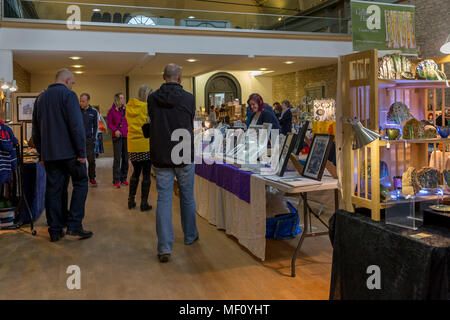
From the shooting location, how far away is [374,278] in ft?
6.70

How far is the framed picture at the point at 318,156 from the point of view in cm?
314

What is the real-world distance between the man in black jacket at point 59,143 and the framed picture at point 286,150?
73.1 inches

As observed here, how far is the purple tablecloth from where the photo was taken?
3.57 m

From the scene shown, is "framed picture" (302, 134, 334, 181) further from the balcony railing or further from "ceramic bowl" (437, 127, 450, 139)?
the balcony railing

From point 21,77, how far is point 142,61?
3.84 m

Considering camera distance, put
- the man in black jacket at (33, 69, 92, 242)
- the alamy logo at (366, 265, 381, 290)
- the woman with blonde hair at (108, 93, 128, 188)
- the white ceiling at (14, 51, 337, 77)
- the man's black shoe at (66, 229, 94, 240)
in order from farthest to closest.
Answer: the white ceiling at (14, 51, 337, 77), the woman with blonde hair at (108, 93, 128, 188), the man's black shoe at (66, 229, 94, 240), the man in black jacket at (33, 69, 92, 242), the alamy logo at (366, 265, 381, 290)

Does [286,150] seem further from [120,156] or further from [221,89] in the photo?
[221,89]

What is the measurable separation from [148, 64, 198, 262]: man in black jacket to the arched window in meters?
7.24

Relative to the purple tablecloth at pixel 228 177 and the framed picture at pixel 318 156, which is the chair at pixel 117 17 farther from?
the framed picture at pixel 318 156

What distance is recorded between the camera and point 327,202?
177 inches

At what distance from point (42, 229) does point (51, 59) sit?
7.64m

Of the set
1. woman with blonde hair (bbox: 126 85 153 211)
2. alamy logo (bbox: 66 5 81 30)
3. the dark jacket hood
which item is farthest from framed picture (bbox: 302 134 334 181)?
alamy logo (bbox: 66 5 81 30)

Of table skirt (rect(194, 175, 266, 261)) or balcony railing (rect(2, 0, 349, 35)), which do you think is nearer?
table skirt (rect(194, 175, 266, 261))
